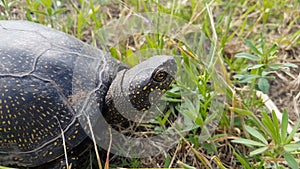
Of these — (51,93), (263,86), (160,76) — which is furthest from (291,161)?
(51,93)

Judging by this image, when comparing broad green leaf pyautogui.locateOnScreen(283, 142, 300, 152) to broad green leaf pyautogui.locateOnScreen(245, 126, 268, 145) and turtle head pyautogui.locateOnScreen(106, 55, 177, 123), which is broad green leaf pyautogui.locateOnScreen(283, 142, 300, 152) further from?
turtle head pyautogui.locateOnScreen(106, 55, 177, 123)

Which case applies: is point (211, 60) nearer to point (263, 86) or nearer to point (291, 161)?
point (263, 86)

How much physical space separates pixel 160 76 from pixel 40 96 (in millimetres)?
453

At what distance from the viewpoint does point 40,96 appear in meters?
1.58

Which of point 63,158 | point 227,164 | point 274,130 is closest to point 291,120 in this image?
point 227,164

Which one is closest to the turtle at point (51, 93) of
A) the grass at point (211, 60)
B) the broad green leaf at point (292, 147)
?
the grass at point (211, 60)

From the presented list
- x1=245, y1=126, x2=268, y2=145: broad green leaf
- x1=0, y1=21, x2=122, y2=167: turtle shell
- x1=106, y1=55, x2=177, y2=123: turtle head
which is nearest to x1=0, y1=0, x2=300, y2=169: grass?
x1=245, y1=126, x2=268, y2=145: broad green leaf

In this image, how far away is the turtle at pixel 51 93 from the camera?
1.57m

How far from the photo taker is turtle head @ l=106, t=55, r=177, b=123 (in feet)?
5.35

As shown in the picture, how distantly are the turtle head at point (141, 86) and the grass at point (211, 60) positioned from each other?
138 mm

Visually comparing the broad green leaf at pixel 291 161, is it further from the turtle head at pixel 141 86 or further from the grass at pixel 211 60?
the turtle head at pixel 141 86

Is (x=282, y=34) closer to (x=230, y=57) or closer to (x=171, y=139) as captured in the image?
(x=230, y=57)

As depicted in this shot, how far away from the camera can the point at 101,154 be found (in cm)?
183

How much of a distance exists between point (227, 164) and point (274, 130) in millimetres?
373
